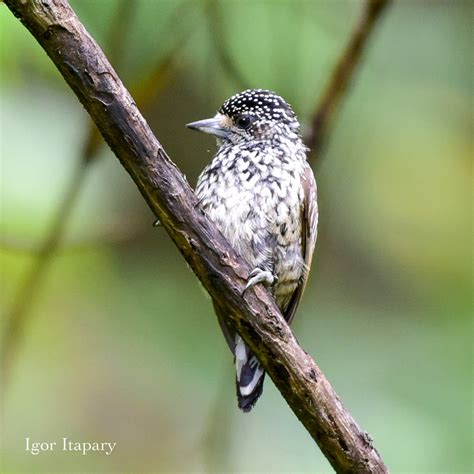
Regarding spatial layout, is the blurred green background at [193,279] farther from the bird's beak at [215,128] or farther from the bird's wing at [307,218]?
the bird's wing at [307,218]

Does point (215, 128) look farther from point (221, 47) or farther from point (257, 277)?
point (257, 277)

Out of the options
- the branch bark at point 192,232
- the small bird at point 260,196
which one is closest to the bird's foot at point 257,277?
the branch bark at point 192,232

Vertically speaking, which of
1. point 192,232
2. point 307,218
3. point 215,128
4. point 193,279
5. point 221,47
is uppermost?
point 192,232

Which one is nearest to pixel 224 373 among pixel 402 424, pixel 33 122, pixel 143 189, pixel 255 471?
pixel 255 471

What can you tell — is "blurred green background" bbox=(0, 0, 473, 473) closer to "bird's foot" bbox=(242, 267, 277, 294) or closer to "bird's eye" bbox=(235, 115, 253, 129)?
"bird's eye" bbox=(235, 115, 253, 129)

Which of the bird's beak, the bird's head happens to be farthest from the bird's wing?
the bird's beak

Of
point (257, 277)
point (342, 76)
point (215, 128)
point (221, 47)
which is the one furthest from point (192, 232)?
point (221, 47)
